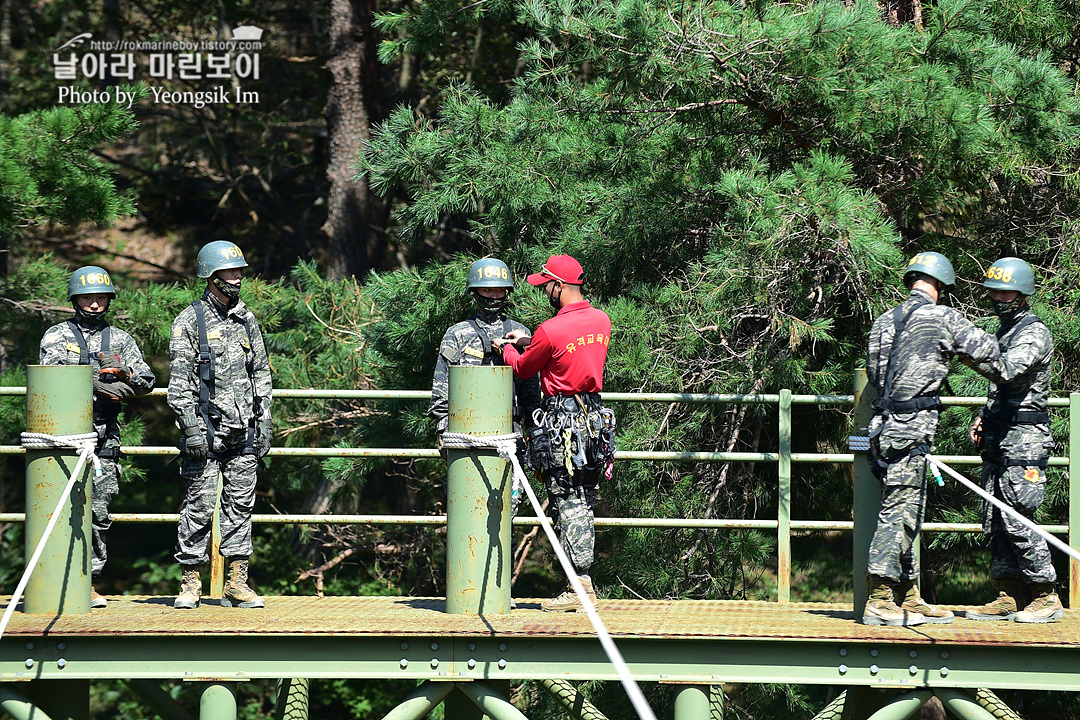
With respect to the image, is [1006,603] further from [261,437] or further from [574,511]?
[261,437]

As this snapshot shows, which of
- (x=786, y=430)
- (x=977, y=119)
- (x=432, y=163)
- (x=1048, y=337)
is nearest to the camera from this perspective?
(x=1048, y=337)

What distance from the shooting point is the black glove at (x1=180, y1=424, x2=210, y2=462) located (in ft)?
20.4

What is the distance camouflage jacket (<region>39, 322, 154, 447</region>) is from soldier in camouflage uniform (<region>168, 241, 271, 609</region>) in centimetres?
64

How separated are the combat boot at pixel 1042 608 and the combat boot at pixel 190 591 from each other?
4174 millimetres

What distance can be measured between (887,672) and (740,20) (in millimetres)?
4535

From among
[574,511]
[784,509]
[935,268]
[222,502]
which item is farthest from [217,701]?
[935,268]

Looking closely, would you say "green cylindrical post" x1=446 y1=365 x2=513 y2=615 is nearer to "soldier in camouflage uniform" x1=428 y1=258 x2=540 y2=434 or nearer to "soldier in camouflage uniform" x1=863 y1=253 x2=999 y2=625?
"soldier in camouflage uniform" x1=428 y1=258 x2=540 y2=434

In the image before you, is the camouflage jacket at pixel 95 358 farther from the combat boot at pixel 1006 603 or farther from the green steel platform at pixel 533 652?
the combat boot at pixel 1006 603

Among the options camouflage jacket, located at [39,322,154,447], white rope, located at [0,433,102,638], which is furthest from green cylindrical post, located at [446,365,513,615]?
camouflage jacket, located at [39,322,154,447]

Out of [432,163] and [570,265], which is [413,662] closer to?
[570,265]

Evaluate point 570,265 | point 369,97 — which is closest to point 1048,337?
point 570,265

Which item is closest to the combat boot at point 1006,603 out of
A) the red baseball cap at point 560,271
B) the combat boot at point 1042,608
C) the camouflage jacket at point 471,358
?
the combat boot at point 1042,608

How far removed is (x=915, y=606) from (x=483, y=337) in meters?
2.61

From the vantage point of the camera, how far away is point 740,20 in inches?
316
